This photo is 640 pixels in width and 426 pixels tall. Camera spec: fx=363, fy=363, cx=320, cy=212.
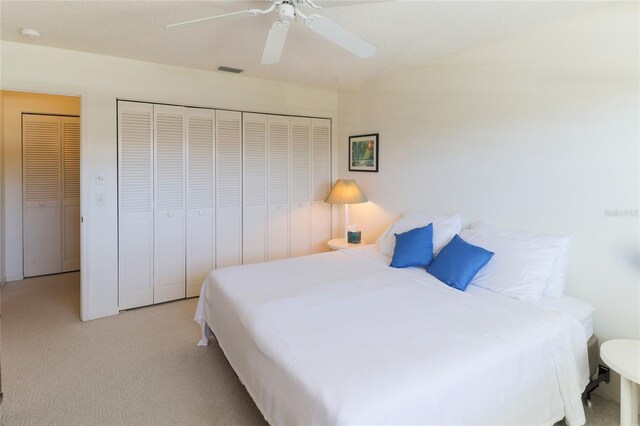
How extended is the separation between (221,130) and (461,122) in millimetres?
2390

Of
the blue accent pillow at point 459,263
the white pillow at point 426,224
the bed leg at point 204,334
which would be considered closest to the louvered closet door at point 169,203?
the bed leg at point 204,334

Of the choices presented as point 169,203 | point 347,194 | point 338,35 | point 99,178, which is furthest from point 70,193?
point 338,35

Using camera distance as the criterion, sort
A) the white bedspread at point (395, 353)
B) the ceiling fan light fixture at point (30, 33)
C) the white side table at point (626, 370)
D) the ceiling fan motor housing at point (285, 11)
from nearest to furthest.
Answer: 1. the white bedspread at point (395, 353)
2. the white side table at point (626, 370)
3. the ceiling fan motor housing at point (285, 11)
4. the ceiling fan light fixture at point (30, 33)

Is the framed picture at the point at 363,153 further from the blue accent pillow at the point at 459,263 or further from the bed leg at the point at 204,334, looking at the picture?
the bed leg at the point at 204,334

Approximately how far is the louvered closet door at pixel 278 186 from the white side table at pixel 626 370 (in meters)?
3.17

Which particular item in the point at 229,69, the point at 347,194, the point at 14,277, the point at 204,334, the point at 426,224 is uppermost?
the point at 229,69

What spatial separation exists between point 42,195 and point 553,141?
543 centimetres

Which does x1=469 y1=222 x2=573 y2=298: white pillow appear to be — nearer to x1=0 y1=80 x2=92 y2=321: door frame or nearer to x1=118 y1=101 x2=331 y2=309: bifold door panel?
x1=118 y1=101 x2=331 y2=309: bifold door panel

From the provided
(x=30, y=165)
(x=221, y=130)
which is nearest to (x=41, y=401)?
(x=221, y=130)

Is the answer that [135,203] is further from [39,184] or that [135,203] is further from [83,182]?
[39,184]

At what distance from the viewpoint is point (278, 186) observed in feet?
14.0

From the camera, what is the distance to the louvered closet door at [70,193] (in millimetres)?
4613

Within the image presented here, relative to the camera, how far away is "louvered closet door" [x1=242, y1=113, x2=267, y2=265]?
4.05m

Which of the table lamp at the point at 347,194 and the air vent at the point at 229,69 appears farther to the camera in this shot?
the table lamp at the point at 347,194
